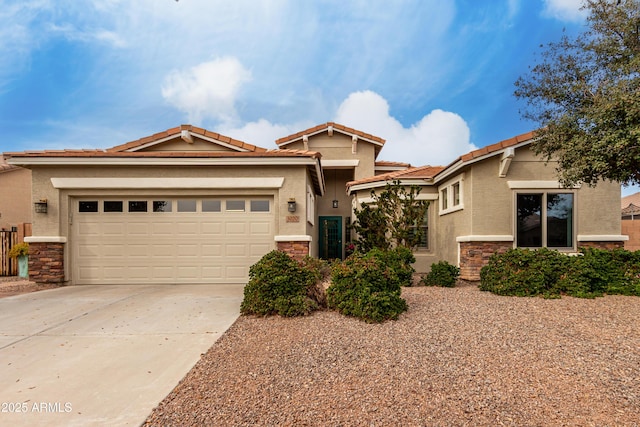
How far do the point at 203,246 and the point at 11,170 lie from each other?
14005 mm

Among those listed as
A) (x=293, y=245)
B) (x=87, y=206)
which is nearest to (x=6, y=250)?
(x=87, y=206)

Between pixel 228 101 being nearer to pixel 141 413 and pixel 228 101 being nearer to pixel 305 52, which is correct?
pixel 305 52

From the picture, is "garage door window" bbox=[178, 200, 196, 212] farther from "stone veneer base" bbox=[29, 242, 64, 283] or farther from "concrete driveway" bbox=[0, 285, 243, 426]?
"stone veneer base" bbox=[29, 242, 64, 283]

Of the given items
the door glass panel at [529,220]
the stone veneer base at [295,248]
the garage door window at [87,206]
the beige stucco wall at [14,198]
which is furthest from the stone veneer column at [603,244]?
the beige stucco wall at [14,198]

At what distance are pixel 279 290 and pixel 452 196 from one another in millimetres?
7018

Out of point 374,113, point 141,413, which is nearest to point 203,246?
point 141,413

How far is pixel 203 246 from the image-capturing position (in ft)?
29.2

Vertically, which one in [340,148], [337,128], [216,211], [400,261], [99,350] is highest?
[337,128]

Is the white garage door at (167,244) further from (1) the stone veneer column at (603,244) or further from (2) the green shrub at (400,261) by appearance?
(1) the stone veneer column at (603,244)

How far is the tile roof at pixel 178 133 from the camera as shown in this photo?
9408 millimetres

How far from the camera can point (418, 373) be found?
11.0 feet

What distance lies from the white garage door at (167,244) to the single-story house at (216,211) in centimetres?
3

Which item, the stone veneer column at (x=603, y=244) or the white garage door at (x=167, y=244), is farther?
the stone veneer column at (x=603, y=244)

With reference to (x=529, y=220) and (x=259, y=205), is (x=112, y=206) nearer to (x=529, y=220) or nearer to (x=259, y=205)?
(x=259, y=205)
